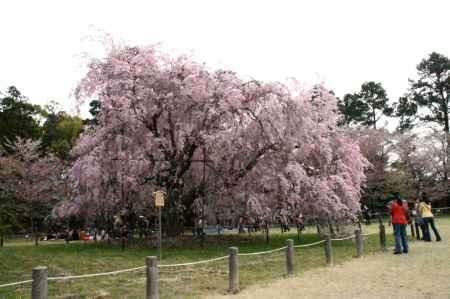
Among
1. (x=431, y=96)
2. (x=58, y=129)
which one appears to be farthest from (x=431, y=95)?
(x=58, y=129)

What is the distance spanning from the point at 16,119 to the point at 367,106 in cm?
Result: 4224

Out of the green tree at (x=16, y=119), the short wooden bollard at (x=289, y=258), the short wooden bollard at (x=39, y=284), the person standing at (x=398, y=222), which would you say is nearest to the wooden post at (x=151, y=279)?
the short wooden bollard at (x=39, y=284)

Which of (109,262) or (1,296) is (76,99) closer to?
(109,262)

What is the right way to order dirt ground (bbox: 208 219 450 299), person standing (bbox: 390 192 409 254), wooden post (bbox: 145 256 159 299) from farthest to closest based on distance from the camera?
person standing (bbox: 390 192 409 254), dirt ground (bbox: 208 219 450 299), wooden post (bbox: 145 256 159 299)

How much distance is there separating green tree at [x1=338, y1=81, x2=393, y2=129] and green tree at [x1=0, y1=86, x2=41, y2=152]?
1467 inches

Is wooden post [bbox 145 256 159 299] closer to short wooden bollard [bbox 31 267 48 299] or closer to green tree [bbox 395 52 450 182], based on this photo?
short wooden bollard [bbox 31 267 48 299]

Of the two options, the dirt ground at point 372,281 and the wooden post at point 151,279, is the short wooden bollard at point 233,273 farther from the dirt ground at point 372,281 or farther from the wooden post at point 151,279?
the wooden post at point 151,279

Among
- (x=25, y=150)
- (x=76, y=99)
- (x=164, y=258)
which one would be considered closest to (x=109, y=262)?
(x=164, y=258)

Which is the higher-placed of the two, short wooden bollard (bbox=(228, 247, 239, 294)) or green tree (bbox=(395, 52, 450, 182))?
green tree (bbox=(395, 52, 450, 182))

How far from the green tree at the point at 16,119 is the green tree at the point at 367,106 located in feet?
122

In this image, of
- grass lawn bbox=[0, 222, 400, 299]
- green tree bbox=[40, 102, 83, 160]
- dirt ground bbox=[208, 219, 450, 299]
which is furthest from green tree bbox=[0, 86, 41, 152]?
dirt ground bbox=[208, 219, 450, 299]

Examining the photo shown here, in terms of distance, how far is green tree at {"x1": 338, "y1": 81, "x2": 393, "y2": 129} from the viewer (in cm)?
5912

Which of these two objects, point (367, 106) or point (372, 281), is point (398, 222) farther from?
point (367, 106)

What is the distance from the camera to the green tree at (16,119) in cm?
4550
